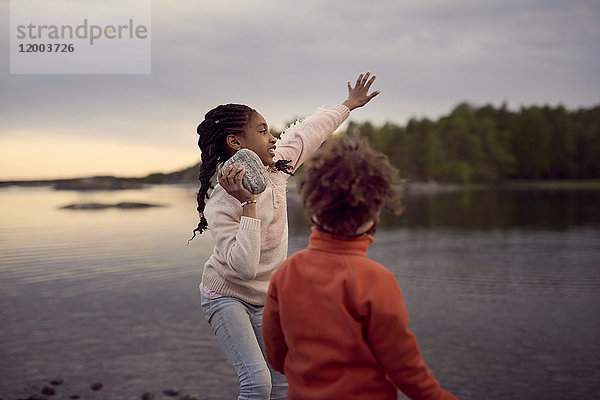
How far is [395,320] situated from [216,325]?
4.25 feet

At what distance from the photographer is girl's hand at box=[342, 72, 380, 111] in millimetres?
3248

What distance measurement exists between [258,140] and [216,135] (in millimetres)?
223

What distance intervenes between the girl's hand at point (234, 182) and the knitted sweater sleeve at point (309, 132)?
584 mm

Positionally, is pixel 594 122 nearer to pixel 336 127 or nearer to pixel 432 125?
pixel 432 125

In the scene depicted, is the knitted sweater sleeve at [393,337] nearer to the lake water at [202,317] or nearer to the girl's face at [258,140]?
the girl's face at [258,140]

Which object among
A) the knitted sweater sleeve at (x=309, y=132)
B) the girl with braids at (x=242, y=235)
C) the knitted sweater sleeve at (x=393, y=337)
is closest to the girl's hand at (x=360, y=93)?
the knitted sweater sleeve at (x=309, y=132)

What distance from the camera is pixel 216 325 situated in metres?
2.75

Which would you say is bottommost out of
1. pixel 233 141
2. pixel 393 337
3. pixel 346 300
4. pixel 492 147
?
pixel 393 337

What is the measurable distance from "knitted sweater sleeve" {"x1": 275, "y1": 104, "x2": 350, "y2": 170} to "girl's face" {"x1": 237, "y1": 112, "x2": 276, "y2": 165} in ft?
0.69

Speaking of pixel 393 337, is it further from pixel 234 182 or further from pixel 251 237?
pixel 234 182

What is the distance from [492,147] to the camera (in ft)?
277

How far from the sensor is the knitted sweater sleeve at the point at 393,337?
5.60ft

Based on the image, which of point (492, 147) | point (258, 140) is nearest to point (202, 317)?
point (258, 140)

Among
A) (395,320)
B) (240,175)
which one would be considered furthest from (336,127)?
(395,320)
